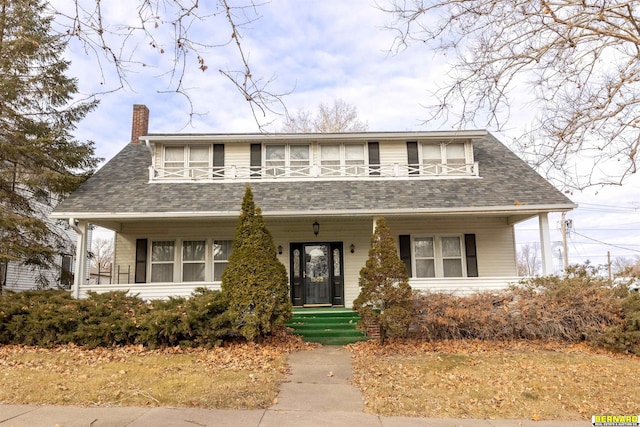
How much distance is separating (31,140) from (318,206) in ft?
27.2

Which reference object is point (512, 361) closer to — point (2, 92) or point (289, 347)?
point (289, 347)

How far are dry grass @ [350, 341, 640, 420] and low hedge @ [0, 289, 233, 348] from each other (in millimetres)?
3239

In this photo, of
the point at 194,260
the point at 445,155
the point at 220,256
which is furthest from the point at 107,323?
the point at 445,155

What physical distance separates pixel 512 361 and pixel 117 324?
8.06m

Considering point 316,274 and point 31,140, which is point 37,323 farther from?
point 316,274

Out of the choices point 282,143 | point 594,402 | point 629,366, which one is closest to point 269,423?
A: point 594,402

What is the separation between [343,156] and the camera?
14469mm

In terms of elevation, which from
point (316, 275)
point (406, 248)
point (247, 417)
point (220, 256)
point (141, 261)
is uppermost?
point (406, 248)

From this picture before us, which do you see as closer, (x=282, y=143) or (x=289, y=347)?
(x=289, y=347)

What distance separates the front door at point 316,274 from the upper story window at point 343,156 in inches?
103

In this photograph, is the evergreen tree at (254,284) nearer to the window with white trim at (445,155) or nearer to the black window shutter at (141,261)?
the black window shutter at (141,261)

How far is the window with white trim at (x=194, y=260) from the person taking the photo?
1336 centimetres

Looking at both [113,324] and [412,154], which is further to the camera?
[412,154]

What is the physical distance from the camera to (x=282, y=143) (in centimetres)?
1441
